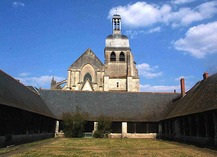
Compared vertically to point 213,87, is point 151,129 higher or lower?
lower

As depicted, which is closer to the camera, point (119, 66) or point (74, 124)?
point (74, 124)

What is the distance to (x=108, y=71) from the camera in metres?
45.6

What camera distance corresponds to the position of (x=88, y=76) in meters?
42.7

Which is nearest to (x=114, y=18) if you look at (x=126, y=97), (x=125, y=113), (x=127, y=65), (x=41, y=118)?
(x=127, y=65)

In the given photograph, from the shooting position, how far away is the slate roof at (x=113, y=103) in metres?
28.7

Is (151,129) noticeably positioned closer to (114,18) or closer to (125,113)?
(125,113)

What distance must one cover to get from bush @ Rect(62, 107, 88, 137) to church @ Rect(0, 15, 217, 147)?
1.60 meters

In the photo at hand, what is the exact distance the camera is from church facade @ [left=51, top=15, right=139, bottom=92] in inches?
1647

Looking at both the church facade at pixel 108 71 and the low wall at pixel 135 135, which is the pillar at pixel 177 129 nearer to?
the low wall at pixel 135 135

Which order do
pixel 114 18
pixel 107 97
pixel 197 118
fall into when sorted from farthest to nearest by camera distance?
pixel 114 18
pixel 107 97
pixel 197 118

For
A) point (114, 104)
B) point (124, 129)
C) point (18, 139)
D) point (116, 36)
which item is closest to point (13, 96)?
point (18, 139)

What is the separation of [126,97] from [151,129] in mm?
5566

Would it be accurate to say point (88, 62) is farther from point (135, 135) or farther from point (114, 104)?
point (135, 135)

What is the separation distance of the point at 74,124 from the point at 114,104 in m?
6.74
